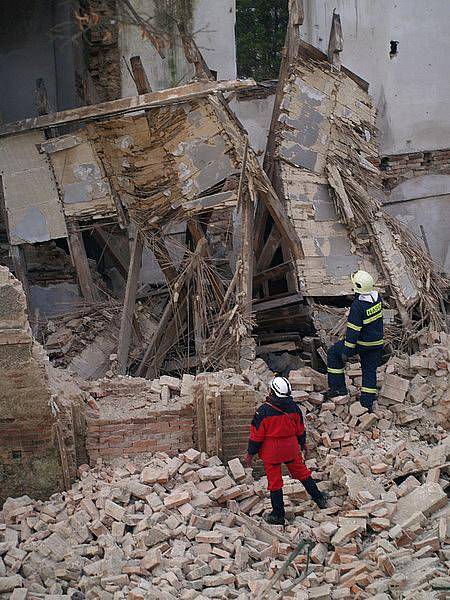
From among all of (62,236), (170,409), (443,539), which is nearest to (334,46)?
(62,236)

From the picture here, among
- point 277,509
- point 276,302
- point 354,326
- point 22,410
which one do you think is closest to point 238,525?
point 277,509

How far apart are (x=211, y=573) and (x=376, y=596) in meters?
1.20

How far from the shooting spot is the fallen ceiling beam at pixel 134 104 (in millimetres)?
9578

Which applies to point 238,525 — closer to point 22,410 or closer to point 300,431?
point 300,431

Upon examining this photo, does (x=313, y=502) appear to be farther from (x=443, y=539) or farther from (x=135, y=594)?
(x=135, y=594)

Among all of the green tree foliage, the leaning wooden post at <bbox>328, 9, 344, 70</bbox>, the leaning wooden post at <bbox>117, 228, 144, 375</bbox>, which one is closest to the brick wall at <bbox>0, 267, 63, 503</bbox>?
the leaning wooden post at <bbox>117, 228, 144, 375</bbox>

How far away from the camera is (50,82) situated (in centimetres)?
1383

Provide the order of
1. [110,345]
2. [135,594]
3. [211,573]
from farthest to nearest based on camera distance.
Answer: [110,345] → [211,573] → [135,594]

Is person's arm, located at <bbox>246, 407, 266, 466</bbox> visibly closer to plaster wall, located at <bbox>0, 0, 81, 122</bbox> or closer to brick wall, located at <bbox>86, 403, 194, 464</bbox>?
brick wall, located at <bbox>86, 403, 194, 464</bbox>

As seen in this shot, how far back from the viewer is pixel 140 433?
25.4 feet

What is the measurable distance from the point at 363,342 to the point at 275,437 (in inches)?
73.8

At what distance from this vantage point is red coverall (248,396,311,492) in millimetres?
7137

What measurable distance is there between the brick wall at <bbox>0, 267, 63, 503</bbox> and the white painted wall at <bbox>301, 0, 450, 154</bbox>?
26.4ft

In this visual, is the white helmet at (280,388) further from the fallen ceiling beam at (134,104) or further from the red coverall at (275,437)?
the fallen ceiling beam at (134,104)
